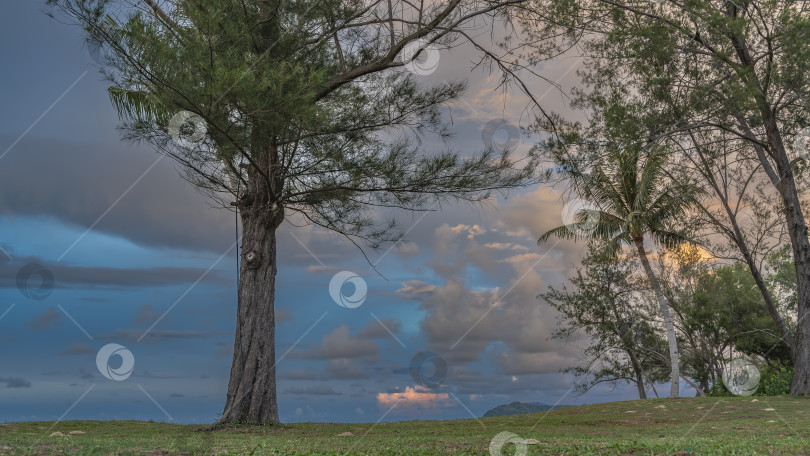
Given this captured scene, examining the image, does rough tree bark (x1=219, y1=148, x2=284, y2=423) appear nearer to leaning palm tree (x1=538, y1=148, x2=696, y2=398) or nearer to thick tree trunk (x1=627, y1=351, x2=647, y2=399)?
leaning palm tree (x1=538, y1=148, x2=696, y2=398)

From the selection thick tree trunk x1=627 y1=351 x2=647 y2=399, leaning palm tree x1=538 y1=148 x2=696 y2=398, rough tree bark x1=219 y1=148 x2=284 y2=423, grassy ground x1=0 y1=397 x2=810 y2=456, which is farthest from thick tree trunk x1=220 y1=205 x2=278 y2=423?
thick tree trunk x1=627 y1=351 x2=647 y2=399

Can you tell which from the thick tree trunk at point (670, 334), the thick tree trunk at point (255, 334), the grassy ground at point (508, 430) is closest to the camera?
the grassy ground at point (508, 430)

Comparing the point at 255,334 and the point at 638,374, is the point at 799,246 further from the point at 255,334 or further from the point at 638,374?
the point at 255,334

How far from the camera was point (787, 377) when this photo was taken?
2206 cm

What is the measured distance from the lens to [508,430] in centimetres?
1007

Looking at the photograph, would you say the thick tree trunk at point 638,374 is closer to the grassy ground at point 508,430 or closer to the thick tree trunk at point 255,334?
the grassy ground at point 508,430

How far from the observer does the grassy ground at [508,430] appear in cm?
643

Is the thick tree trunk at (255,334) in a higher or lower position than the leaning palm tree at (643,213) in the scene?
lower

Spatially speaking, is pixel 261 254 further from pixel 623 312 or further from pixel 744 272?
pixel 744 272

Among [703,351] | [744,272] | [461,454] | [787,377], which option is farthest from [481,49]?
[744,272]

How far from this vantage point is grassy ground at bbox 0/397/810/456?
6430 millimetres

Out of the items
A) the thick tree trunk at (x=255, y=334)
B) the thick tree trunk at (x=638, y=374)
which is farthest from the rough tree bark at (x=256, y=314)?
the thick tree trunk at (x=638, y=374)

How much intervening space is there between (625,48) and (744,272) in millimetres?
20335

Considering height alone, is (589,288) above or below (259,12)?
below
